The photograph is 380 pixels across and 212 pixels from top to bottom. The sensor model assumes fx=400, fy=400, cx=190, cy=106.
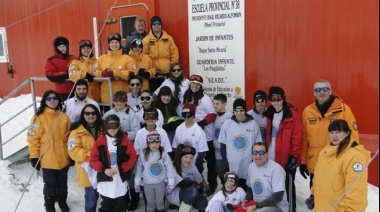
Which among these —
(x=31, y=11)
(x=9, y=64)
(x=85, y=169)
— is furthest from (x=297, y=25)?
(x=9, y=64)

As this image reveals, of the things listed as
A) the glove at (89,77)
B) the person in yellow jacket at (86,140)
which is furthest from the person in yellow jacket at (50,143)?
the glove at (89,77)

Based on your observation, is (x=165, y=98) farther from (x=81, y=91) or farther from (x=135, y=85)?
(x=81, y=91)

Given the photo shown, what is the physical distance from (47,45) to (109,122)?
19.6ft

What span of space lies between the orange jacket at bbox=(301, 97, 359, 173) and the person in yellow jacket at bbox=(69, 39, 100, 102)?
3093mm

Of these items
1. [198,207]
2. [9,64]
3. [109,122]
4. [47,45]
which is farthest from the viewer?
[9,64]

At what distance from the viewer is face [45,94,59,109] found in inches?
196

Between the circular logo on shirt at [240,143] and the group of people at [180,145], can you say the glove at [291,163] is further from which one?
the circular logo on shirt at [240,143]

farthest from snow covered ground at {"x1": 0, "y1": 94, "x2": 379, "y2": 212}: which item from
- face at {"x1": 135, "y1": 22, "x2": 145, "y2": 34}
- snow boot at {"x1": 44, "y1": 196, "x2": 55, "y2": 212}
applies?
face at {"x1": 135, "y1": 22, "x2": 145, "y2": 34}

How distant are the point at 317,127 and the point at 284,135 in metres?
0.36

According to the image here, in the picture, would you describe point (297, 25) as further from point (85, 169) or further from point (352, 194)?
point (85, 169)

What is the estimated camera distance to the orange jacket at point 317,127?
423 centimetres

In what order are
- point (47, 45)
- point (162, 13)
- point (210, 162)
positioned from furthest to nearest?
1. point (47, 45)
2. point (162, 13)
3. point (210, 162)

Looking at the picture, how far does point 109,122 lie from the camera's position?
4488mm

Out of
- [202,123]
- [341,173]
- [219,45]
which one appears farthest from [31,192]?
[341,173]
